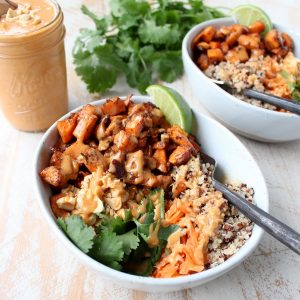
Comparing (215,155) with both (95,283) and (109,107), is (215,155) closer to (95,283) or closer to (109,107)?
(109,107)

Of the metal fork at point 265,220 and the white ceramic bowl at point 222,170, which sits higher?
the metal fork at point 265,220

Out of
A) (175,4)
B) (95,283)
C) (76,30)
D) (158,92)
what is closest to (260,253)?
(95,283)

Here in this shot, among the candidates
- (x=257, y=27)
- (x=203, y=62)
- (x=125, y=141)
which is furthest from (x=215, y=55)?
(x=125, y=141)

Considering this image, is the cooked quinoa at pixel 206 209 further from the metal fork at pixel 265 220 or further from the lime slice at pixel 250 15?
the lime slice at pixel 250 15

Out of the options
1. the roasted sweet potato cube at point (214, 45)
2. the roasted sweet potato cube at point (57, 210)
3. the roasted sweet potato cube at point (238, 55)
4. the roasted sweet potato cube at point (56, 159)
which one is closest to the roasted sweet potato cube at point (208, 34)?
the roasted sweet potato cube at point (214, 45)

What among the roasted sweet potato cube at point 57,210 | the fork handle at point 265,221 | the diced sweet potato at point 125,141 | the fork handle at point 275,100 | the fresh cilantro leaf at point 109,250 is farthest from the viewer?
the fork handle at point 275,100

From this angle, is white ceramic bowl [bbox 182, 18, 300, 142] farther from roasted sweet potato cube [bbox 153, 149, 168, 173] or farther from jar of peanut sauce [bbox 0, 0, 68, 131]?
→ jar of peanut sauce [bbox 0, 0, 68, 131]
